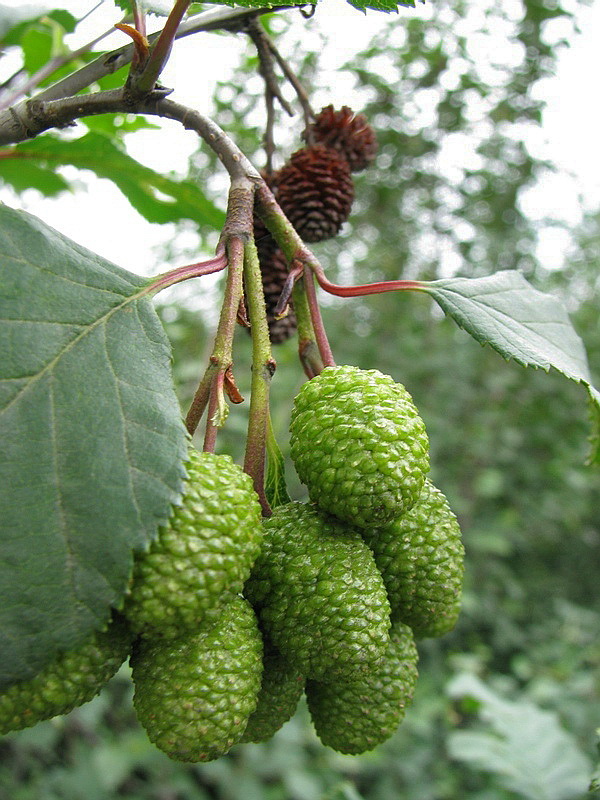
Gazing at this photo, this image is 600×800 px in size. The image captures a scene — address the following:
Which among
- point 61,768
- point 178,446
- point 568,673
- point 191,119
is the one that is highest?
point 191,119

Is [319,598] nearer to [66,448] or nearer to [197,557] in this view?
[197,557]

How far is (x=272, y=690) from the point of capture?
3.09 feet

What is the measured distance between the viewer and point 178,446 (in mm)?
762

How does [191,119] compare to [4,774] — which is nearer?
[191,119]

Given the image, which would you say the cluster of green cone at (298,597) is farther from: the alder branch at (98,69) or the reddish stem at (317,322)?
the alder branch at (98,69)

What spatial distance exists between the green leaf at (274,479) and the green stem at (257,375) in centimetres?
8

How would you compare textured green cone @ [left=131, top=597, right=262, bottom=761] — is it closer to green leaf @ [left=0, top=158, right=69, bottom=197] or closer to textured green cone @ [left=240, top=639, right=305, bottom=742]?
textured green cone @ [left=240, top=639, right=305, bottom=742]

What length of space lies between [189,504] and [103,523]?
0.32 ft

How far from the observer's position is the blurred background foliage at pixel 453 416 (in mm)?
3094

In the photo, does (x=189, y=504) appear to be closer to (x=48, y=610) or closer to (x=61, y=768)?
(x=48, y=610)

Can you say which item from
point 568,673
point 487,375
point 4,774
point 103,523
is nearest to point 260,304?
point 103,523

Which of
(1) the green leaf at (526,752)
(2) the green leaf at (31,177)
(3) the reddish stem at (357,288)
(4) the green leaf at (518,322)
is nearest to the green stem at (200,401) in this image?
(3) the reddish stem at (357,288)

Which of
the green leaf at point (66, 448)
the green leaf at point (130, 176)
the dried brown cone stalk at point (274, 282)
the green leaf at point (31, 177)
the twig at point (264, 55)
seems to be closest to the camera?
the green leaf at point (66, 448)

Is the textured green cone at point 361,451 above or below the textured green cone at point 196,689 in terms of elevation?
above
